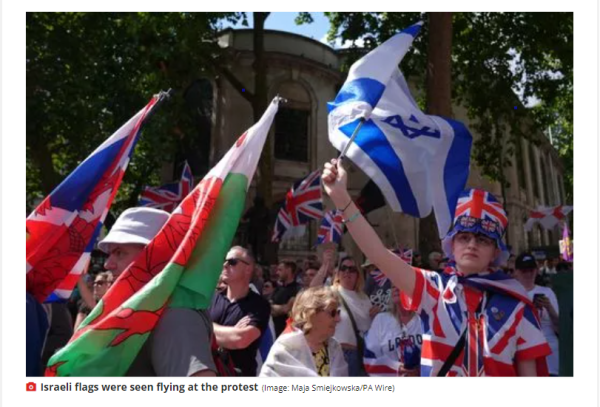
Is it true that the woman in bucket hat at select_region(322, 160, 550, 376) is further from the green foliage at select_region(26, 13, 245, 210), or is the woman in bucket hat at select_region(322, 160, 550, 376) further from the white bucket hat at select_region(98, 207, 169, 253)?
the green foliage at select_region(26, 13, 245, 210)

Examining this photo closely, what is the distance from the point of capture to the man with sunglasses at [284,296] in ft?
19.6

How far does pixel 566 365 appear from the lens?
8.91ft

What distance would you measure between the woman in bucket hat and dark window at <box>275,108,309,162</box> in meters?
21.3

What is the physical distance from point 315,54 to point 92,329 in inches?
959

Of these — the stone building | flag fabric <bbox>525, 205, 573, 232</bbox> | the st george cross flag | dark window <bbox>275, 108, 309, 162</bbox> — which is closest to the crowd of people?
the st george cross flag

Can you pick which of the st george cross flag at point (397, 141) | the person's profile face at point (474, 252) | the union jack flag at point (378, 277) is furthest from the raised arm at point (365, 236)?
the union jack flag at point (378, 277)

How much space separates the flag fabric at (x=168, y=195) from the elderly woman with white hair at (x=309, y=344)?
763 centimetres

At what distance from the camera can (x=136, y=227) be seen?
2.54 metres

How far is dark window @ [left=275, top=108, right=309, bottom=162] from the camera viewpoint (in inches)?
949

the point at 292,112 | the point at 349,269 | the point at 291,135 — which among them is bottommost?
the point at 349,269

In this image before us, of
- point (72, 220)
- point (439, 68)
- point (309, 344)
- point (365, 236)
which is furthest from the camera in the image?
point (439, 68)

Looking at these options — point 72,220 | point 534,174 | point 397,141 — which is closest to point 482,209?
point 397,141

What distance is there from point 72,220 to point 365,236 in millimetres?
1461

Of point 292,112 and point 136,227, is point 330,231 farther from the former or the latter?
point 292,112
